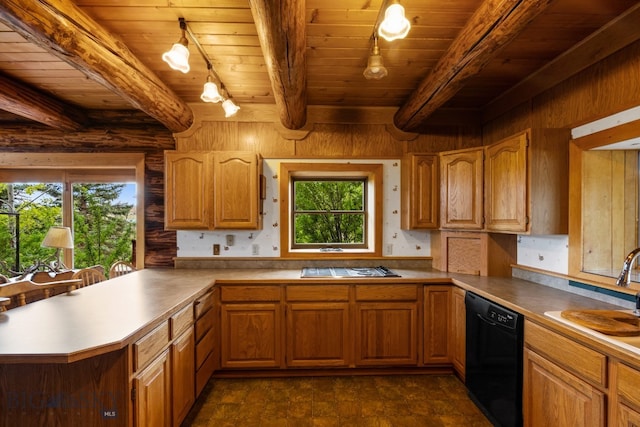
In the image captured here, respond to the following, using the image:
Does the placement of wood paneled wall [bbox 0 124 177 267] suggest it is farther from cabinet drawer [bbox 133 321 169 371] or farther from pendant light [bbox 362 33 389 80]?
pendant light [bbox 362 33 389 80]

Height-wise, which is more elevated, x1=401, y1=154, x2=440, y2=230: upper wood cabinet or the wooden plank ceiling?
the wooden plank ceiling

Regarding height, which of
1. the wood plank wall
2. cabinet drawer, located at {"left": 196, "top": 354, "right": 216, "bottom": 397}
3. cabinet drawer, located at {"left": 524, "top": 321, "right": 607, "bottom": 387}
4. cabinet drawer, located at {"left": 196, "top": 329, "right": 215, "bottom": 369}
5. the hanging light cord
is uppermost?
the hanging light cord

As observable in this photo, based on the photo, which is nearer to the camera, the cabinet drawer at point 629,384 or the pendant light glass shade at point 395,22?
the cabinet drawer at point 629,384

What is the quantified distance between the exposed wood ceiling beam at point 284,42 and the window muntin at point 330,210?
123cm

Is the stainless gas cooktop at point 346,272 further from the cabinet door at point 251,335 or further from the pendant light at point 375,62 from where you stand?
the pendant light at point 375,62

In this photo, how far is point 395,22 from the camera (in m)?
1.26

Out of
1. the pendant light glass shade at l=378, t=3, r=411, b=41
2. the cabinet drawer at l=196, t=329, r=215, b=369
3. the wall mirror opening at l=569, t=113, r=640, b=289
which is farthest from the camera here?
the cabinet drawer at l=196, t=329, r=215, b=369

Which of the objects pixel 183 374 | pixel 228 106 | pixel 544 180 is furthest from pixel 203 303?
pixel 544 180

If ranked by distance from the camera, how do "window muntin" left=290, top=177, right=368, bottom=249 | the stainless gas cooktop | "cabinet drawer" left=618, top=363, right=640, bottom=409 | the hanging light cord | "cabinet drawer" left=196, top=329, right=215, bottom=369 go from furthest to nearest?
"window muntin" left=290, top=177, right=368, bottom=249, the stainless gas cooktop, "cabinet drawer" left=196, top=329, right=215, bottom=369, the hanging light cord, "cabinet drawer" left=618, top=363, right=640, bottom=409

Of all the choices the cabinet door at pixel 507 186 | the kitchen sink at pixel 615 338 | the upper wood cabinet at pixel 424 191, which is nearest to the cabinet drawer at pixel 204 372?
the upper wood cabinet at pixel 424 191

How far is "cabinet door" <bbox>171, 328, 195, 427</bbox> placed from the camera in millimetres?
1721

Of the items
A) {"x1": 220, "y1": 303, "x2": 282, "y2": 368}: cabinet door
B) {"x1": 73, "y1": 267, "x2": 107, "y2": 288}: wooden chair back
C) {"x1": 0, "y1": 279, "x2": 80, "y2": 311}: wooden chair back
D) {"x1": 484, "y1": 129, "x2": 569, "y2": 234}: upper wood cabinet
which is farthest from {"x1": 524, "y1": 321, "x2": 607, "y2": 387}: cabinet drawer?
{"x1": 73, "y1": 267, "x2": 107, "y2": 288}: wooden chair back

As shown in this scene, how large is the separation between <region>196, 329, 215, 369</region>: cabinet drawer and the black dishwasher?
1.95 metres

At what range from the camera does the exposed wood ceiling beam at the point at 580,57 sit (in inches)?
63.4
